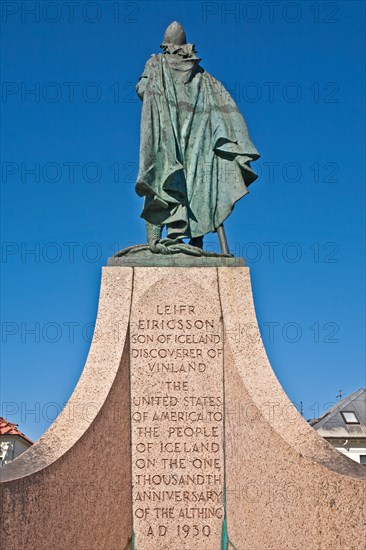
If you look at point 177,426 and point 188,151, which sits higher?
point 188,151

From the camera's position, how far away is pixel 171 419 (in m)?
8.70

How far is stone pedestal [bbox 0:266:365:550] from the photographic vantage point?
798 centimetres

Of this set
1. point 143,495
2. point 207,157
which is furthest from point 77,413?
point 207,157

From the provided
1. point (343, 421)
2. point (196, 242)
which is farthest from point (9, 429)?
point (196, 242)

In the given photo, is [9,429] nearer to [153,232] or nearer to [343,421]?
[343,421]

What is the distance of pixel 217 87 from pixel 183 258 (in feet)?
8.65

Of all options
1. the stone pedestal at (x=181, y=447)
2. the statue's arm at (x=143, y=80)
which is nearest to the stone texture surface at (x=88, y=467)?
the stone pedestal at (x=181, y=447)

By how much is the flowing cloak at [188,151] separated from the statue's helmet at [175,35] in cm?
26

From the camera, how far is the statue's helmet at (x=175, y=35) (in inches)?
414

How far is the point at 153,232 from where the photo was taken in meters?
9.85

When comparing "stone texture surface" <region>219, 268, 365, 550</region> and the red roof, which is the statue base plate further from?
the red roof

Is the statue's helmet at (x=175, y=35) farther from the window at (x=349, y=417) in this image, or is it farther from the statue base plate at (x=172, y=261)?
the window at (x=349, y=417)

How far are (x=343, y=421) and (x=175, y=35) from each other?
1372 inches

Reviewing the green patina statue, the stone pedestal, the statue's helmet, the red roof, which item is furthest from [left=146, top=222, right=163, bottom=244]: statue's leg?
the red roof
